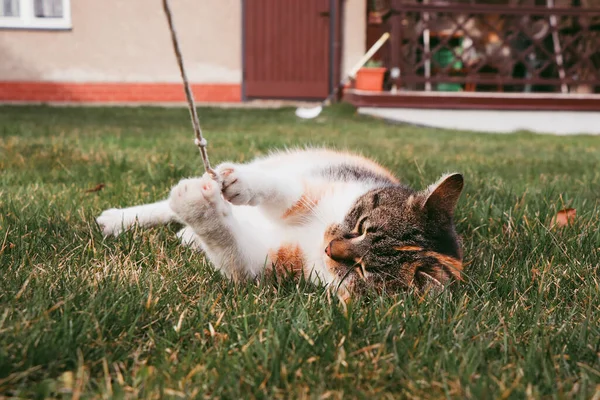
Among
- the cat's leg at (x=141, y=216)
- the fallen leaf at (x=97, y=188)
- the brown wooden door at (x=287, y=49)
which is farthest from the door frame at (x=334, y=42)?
the cat's leg at (x=141, y=216)

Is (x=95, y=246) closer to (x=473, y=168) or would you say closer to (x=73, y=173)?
(x=73, y=173)

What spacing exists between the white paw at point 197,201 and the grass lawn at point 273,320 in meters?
0.15

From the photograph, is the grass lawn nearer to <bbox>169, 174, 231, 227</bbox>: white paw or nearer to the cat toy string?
<bbox>169, 174, 231, 227</bbox>: white paw

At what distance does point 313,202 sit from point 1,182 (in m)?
1.75

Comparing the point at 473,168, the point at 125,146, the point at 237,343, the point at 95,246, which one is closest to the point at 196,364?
the point at 237,343

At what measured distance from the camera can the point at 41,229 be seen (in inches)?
78.3

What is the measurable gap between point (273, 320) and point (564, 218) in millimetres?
1665

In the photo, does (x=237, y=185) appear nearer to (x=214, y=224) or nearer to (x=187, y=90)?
(x=214, y=224)

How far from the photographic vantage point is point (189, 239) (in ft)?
6.77

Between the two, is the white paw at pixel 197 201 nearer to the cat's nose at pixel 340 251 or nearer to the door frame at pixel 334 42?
the cat's nose at pixel 340 251

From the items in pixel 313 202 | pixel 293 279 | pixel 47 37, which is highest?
pixel 47 37

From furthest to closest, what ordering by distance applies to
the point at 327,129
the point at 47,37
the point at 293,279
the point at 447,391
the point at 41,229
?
the point at 47,37 < the point at 327,129 < the point at 41,229 < the point at 293,279 < the point at 447,391

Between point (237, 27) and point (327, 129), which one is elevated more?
point (237, 27)

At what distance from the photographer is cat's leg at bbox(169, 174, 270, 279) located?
172 centimetres
